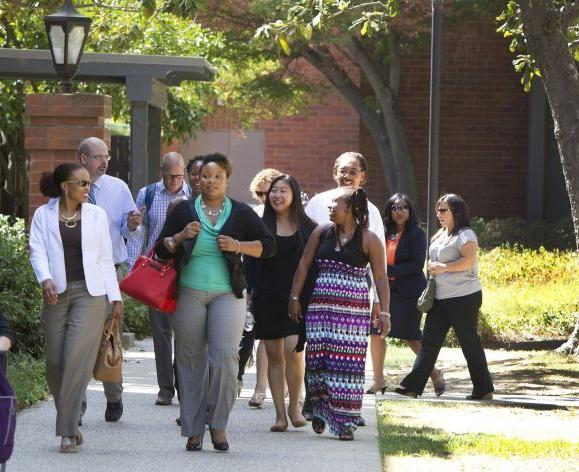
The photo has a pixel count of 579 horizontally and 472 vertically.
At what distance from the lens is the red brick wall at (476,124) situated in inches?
1109

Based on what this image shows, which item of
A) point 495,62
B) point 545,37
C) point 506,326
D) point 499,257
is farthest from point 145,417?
point 495,62

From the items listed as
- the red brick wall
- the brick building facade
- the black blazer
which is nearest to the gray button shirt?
the black blazer

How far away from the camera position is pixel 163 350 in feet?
32.3

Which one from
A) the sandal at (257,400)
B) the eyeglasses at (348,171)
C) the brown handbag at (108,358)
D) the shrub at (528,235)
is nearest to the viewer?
the brown handbag at (108,358)

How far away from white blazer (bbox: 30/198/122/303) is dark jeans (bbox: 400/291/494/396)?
360 centimetres

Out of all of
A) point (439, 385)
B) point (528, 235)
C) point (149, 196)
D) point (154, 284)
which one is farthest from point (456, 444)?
point (528, 235)

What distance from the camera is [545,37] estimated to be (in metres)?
13.3

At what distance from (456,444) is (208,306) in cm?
186

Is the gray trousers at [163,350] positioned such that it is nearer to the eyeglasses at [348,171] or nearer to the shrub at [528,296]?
the eyeglasses at [348,171]

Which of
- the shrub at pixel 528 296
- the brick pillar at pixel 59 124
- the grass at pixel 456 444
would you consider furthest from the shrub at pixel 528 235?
the grass at pixel 456 444

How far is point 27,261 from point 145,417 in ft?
8.59

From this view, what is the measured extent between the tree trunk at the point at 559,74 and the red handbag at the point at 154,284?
6208 mm

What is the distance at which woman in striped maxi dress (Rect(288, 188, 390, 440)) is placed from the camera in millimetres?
8750

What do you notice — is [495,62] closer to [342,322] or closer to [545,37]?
[545,37]
